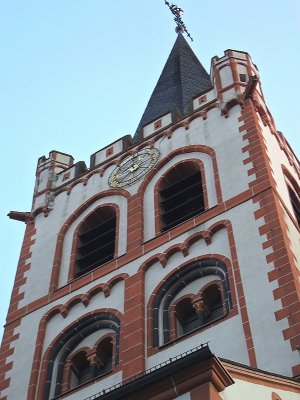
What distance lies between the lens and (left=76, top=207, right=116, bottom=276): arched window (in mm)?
24062

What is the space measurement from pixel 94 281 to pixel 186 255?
2.40 m

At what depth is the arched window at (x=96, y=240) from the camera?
24.1 meters

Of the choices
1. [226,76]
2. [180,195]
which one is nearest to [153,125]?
[226,76]

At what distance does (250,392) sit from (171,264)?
7.81 m

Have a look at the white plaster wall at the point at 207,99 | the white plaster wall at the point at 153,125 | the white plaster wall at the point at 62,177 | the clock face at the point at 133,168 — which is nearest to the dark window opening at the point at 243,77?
the white plaster wall at the point at 207,99

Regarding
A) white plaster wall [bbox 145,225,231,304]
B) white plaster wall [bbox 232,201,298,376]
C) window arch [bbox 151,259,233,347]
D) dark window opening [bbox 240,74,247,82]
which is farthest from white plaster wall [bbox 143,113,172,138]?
window arch [bbox 151,259,233,347]

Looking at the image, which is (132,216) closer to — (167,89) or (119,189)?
(119,189)

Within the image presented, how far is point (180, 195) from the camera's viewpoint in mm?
24438

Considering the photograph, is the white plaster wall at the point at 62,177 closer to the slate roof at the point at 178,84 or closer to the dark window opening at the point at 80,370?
the slate roof at the point at 178,84

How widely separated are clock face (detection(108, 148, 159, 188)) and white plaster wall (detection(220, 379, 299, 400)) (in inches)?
461

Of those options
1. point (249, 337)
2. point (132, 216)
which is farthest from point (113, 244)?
point (249, 337)

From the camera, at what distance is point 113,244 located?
953 inches

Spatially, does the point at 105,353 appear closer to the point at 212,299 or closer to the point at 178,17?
the point at 212,299

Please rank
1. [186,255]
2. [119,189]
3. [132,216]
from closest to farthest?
1. [186,255]
2. [132,216]
3. [119,189]
